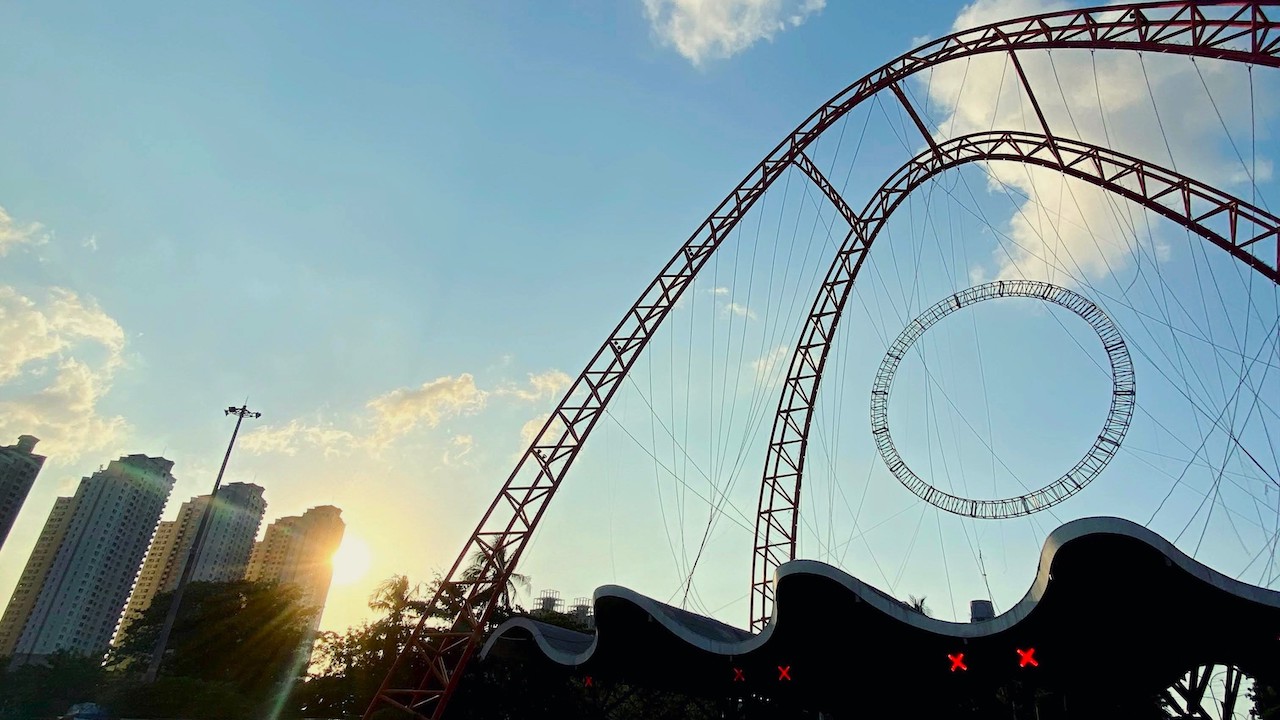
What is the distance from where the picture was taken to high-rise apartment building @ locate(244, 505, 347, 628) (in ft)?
377

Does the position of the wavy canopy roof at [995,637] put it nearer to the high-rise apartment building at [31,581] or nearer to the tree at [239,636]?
the tree at [239,636]

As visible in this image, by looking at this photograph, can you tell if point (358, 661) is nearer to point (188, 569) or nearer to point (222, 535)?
point (188, 569)

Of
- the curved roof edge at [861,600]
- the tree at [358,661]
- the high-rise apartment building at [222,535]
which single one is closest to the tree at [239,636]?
the tree at [358,661]

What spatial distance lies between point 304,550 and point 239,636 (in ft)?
212

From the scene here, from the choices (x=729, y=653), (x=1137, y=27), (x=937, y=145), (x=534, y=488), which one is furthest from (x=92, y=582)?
(x=1137, y=27)

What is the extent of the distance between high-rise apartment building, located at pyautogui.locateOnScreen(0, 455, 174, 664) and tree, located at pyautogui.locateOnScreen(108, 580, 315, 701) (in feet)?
156

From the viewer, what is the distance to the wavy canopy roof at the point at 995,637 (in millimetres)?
17900

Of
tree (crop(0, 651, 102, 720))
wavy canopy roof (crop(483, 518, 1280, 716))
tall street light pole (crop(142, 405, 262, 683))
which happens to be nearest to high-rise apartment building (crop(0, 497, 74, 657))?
tree (crop(0, 651, 102, 720))

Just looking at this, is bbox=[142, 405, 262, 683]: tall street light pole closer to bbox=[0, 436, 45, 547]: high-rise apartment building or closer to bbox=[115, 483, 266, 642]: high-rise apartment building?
bbox=[115, 483, 266, 642]: high-rise apartment building

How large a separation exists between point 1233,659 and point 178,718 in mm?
44586

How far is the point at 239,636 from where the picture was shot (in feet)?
189

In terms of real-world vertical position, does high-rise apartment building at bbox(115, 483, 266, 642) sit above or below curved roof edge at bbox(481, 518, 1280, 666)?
above

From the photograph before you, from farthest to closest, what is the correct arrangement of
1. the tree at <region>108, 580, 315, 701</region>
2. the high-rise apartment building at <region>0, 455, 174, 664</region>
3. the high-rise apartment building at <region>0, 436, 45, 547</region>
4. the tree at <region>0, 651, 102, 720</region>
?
the high-rise apartment building at <region>0, 455, 174, 664</region>, the high-rise apartment building at <region>0, 436, 45, 547</region>, the tree at <region>108, 580, 315, 701</region>, the tree at <region>0, 651, 102, 720</region>

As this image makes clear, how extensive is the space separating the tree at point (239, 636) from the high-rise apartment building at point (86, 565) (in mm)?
47436
